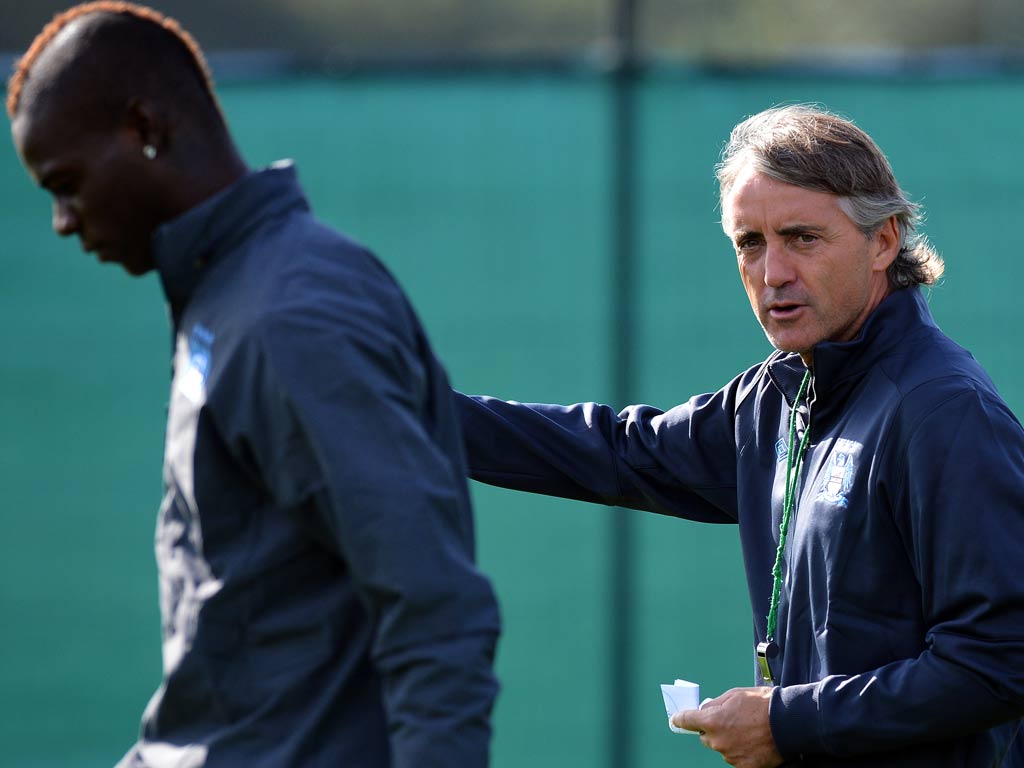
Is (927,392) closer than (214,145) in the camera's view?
No

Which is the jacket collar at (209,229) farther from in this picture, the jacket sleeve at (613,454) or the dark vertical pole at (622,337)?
the dark vertical pole at (622,337)

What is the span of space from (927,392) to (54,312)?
2843mm

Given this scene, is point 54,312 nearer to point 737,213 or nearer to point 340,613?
point 737,213

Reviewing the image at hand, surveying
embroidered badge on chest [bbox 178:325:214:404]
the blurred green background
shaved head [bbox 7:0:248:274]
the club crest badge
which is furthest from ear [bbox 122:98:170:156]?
the blurred green background

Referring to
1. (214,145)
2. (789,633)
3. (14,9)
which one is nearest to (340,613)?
(214,145)

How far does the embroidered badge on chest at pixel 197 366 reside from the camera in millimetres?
1657

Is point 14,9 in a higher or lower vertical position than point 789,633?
higher

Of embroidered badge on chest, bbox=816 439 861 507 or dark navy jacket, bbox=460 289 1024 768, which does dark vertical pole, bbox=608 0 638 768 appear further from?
embroidered badge on chest, bbox=816 439 861 507

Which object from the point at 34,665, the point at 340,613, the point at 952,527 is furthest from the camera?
the point at 34,665

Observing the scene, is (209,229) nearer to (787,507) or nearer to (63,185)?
(63,185)

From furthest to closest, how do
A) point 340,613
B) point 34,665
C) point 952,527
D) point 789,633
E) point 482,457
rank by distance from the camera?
1. point 34,665
2. point 482,457
3. point 789,633
4. point 952,527
5. point 340,613

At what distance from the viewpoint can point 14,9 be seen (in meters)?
4.25

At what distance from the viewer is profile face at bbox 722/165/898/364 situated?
7.77 ft

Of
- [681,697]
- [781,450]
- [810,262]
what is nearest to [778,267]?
[810,262]
